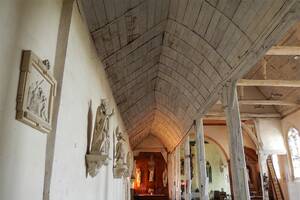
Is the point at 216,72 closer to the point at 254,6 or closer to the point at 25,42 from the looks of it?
the point at 254,6

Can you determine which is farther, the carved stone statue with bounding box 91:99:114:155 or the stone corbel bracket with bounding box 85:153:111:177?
the carved stone statue with bounding box 91:99:114:155

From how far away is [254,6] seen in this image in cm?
337

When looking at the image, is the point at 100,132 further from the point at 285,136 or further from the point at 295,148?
the point at 285,136

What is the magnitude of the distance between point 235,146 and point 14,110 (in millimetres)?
3732

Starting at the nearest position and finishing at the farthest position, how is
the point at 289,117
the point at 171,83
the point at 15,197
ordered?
the point at 15,197 < the point at 171,83 < the point at 289,117

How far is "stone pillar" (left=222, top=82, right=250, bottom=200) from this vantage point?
4395 mm

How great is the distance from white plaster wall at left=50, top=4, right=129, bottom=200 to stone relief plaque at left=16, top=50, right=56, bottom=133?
9.7 inches

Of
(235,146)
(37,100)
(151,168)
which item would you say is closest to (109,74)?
(235,146)

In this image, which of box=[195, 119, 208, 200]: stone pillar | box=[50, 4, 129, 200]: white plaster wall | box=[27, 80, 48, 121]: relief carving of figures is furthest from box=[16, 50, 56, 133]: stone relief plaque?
box=[195, 119, 208, 200]: stone pillar

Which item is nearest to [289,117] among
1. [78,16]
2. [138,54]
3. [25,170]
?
[138,54]

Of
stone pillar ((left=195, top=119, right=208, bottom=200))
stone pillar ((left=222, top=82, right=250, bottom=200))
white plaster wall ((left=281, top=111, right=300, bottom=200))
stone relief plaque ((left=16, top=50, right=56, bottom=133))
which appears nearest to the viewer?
stone relief plaque ((left=16, top=50, right=56, bottom=133))

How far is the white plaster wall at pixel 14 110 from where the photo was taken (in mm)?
1484

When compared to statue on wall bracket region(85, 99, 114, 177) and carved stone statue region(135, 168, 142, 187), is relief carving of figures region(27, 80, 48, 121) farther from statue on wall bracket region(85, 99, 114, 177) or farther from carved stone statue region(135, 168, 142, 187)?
carved stone statue region(135, 168, 142, 187)

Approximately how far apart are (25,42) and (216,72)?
376cm
